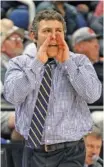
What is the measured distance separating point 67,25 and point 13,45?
0.60 m

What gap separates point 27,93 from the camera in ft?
6.23

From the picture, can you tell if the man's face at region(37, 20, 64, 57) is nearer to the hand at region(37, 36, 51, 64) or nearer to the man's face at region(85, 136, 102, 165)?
the hand at region(37, 36, 51, 64)

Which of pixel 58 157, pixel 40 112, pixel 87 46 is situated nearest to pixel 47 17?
pixel 40 112

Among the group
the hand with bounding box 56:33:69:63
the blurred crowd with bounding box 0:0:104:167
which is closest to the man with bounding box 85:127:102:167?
the blurred crowd with bounding box 0:0:104:167

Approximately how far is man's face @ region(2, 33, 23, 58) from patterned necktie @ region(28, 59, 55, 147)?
1940 mm

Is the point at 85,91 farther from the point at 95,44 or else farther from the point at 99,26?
the point at 99,26

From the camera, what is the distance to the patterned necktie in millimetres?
1926

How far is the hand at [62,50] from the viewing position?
6.08 ft

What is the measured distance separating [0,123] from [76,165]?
1.31 metres

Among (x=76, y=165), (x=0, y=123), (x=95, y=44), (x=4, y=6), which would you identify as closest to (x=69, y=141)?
(x=76, y=165)

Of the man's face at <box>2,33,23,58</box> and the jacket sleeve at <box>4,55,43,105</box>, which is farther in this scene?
the man's face at <box>2,33,23,58</box>

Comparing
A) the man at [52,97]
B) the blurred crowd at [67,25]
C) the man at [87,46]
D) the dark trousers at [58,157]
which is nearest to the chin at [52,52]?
the man at [52,97]

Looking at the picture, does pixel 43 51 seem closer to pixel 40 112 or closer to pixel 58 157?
pixel 40 112

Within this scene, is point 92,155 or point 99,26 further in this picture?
point 99,26
